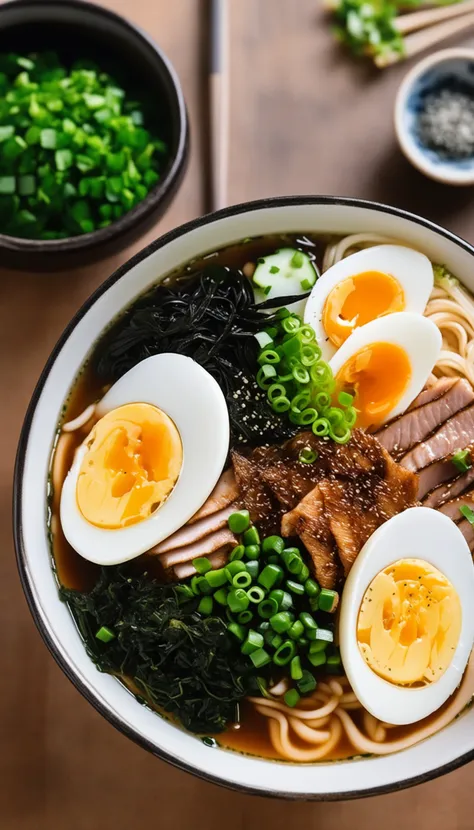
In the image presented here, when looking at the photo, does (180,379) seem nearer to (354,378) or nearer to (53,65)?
(354,378)

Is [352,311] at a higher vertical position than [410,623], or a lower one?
higher

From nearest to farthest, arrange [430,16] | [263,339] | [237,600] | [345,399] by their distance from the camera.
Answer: [237,600] < [345,399] < [263,339] < [430,16]

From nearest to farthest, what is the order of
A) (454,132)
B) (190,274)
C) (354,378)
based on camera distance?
1. (354,378)
2. (190,274)
3. (454,132)

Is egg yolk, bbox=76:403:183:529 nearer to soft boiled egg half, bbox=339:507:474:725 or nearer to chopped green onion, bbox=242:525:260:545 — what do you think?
chopped green onion, bbox=242:525:260:545

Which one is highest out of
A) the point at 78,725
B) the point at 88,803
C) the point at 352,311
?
the point at 352,311

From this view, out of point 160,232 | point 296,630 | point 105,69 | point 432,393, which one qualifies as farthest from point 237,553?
point 105,69

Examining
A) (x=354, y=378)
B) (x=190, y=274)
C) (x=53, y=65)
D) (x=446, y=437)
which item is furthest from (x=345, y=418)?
(x=53, y=65)

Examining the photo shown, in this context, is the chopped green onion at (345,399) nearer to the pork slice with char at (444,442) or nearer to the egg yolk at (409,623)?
the pork slice with char at (444,442)

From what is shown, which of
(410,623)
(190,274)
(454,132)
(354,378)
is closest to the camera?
(410,623)

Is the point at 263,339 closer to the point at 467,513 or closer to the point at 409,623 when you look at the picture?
the point at 467,513
